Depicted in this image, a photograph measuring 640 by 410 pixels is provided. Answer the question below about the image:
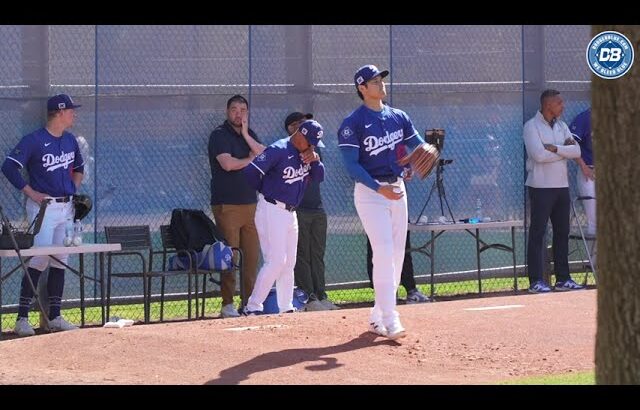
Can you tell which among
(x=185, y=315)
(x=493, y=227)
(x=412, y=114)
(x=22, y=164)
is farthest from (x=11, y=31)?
(x=493, y=227)

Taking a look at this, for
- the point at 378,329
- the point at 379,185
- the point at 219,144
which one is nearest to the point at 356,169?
the point at 379,185

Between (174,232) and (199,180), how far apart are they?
114 centimetres

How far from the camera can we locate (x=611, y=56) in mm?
7879

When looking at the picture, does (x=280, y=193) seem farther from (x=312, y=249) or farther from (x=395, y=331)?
(x=395, y=331)

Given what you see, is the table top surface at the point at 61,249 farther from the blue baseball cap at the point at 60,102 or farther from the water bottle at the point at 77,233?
the blue baseball cap at the point at 60,102

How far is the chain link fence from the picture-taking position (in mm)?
13633

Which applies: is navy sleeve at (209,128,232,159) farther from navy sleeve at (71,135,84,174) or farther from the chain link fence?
navy sleeve at (71,135,84,174)

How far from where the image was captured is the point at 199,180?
47.2ft

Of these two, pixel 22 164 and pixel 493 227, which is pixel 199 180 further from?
pixel 493 227

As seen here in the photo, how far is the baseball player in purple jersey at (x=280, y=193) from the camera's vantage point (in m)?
12.5

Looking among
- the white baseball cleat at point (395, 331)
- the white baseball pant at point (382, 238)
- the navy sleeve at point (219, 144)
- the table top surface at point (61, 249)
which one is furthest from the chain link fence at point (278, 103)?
the white baseball cleat at point (395, 331)

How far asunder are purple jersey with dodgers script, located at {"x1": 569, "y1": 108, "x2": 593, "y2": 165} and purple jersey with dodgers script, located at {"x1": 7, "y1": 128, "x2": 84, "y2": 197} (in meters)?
6.73

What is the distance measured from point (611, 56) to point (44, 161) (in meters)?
6.64

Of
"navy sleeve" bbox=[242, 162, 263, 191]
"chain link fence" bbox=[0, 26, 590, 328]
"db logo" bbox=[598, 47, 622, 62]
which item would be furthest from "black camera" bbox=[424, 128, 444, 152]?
"db logo" bbox=[598, 47, 622, 62]
